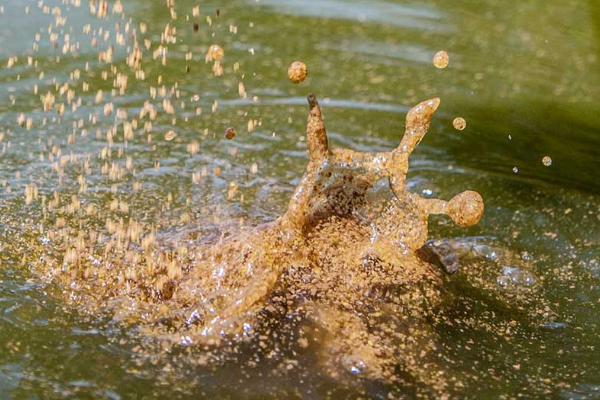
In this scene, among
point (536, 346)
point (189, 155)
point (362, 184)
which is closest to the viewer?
point (536, 346)

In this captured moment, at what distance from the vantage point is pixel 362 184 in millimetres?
3096

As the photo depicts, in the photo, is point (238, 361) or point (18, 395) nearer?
point (18, 395)

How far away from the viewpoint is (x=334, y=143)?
3.90 meters

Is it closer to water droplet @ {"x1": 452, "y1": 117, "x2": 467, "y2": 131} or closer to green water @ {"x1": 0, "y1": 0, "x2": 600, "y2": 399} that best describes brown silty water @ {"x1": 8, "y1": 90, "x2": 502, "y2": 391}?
green water @ {"x1": 0, "y1": 0, "x2": 600, "y2": 399}

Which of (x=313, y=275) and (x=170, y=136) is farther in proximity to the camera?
(x=170, y=136)

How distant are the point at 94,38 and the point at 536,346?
263 cm

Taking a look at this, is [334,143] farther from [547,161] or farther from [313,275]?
[313,275]

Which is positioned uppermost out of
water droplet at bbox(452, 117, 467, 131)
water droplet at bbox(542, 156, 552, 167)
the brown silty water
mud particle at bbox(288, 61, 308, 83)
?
mud particle at bbox(288, 61, 308, 83)

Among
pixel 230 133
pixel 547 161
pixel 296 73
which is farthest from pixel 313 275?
pixel 547 161

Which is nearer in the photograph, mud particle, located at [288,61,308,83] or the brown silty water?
the brown silty water

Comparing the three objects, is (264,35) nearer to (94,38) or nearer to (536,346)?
(94,38)

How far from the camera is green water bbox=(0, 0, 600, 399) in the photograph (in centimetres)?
250

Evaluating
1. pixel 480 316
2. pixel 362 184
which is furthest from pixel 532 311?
pixel 362 184

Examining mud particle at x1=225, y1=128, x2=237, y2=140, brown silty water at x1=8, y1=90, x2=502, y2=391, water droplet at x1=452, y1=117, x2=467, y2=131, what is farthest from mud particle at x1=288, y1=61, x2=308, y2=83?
water droplet at x1=452, y1=117, x2=467, y2=131
